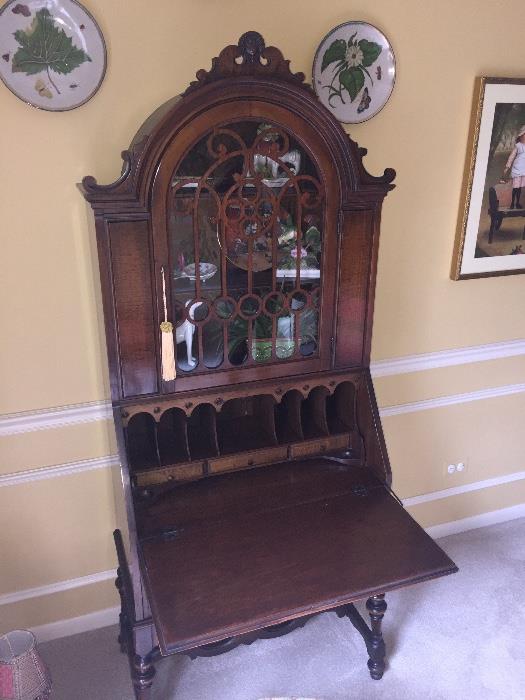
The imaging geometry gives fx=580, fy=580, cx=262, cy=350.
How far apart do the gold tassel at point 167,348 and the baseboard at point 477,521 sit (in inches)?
62.2

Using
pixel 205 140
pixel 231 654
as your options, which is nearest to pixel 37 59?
pixel 205 140

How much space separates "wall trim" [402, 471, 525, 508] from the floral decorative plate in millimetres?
1916

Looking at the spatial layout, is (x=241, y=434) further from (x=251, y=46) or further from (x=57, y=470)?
(x=251, y=46)

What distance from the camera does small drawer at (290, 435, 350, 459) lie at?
169cm

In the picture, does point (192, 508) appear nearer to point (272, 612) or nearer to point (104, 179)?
point (272, 612)

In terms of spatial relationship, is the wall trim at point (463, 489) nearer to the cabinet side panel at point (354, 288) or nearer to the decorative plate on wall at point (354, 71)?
the cabinet side panel at point (354, 288)

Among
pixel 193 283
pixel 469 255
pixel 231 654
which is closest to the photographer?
pixel 193 283

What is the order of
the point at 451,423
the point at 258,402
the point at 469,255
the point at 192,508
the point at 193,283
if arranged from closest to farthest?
the point at 193,283
the point at 192,508
the point at 258,402
the point at 469,255
the point at 451,423

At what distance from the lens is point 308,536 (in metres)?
1.50

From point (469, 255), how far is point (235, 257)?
3.38 ft

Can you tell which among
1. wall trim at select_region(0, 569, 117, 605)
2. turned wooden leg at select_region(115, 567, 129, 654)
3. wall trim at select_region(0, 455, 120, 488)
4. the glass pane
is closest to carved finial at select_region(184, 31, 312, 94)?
the glass pane

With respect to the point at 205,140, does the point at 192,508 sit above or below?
below

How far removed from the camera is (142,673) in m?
1.53

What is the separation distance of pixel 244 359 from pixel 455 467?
134 cm
